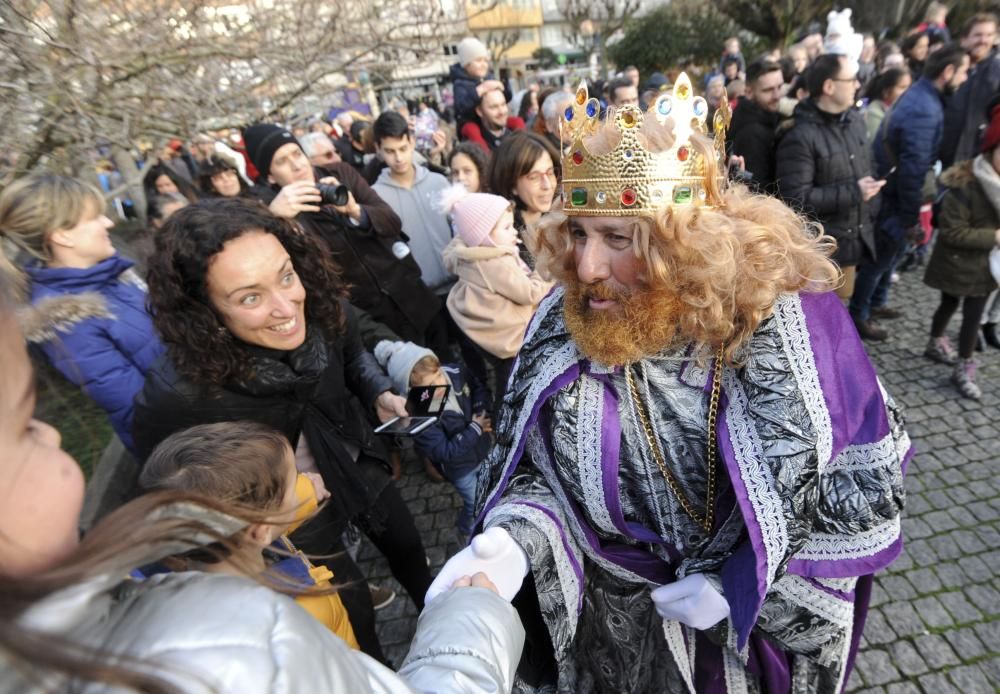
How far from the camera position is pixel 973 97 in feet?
16.4

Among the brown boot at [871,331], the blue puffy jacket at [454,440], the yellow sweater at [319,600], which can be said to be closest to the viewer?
the yellow sweater at [319,600]

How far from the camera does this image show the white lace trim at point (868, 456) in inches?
56.4

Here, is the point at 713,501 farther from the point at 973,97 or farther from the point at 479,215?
the point at 973,97

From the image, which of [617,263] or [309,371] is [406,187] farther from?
[617,263]

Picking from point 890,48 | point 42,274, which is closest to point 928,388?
point 42,274

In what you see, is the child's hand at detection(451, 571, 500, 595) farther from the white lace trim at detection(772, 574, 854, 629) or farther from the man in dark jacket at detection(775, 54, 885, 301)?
the man in dark jacket at detection(775, 54, 885, 301)

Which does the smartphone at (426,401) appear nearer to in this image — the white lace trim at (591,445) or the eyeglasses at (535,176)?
the white lace trim at (591,445)

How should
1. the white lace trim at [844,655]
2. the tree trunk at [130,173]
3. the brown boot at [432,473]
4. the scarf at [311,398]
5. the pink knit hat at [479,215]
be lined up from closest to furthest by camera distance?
the white lace trim at [844,655] < the scarf at [311,398] < the pink knit hat at [479,215] < the brown boot at [432,473] < the tree trunk at [130,173]

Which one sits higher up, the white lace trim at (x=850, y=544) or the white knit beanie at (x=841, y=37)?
the white knit beanie at (x=841, y=37)

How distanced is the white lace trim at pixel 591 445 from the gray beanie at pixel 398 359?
1.11m

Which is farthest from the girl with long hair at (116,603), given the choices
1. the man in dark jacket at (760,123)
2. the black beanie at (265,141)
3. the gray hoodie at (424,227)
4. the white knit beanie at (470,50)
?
the white knit beanie at (470,50)

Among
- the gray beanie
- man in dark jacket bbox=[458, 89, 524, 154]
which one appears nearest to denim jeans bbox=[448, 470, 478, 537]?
the gray beanie

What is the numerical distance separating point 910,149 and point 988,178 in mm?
1133

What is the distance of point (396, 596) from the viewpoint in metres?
3.16
